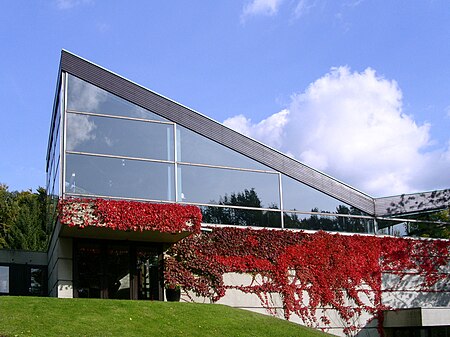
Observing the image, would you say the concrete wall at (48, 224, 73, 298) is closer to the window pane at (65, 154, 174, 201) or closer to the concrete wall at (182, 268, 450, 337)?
the window pane at (65, 154, 174, 201)

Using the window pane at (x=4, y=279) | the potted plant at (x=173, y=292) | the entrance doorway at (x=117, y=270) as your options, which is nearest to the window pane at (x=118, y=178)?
the entrance doorway at (x=117, y=270)

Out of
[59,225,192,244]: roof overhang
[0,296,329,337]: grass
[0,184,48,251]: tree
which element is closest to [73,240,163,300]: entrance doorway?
[59,225,192,244]: roof overhang

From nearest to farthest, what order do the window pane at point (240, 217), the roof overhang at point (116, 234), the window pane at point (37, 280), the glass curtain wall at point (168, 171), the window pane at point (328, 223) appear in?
the roof overhang at point (116, 234) < the glass curtain wall at point (168, 171) < the window pane at point (240, 217) < the window pane at point (328, 223) < the window pane at point (37, 280)

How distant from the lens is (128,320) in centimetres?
1499

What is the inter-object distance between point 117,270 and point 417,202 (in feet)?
39.6

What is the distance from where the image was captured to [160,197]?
793 inches

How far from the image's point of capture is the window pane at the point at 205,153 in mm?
21219

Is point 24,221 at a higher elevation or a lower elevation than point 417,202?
higher

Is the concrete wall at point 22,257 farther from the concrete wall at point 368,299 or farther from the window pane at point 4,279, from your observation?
the concrete wall at point 368,299

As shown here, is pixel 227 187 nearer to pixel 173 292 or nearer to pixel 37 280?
pixel 173 292

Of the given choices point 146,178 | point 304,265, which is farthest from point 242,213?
point 146,178

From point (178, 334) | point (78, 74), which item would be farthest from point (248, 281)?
point (78, 74)

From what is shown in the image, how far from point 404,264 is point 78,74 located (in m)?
13.6

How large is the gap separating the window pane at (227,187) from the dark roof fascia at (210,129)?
754 millimetres
